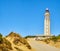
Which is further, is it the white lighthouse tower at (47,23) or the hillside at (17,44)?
the white lighthouse tower at (47,23)

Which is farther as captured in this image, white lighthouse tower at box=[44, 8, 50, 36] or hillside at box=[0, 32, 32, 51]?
white lighthouse tower at box=[44, 8, 50, 36]

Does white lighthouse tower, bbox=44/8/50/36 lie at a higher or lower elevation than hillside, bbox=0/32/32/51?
higher

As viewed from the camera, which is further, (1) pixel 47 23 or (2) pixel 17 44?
(1) pixel 47 23

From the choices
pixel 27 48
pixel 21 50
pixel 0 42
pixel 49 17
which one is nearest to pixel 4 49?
pixel 0 42

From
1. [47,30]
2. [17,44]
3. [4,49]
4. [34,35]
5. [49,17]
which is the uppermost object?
[49,17]

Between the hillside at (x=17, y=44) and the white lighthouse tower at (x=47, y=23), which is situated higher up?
the white lighthouse tower at (x=47, y=23)

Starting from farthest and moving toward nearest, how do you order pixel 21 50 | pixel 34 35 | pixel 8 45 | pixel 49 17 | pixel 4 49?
pixel 49 17, pixel 34 35, pixel 21 50, pixel 8 45, pixel 4 49

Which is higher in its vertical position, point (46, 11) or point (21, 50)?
point (46, 11)

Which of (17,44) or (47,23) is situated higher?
(47,23)

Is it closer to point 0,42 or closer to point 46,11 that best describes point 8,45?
point 0,42

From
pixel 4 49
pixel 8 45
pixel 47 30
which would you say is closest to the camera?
pixel 4 49

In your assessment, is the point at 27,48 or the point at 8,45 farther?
the point at 27,48

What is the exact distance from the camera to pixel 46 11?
4648 inches

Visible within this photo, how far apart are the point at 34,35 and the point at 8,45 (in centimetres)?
6101
